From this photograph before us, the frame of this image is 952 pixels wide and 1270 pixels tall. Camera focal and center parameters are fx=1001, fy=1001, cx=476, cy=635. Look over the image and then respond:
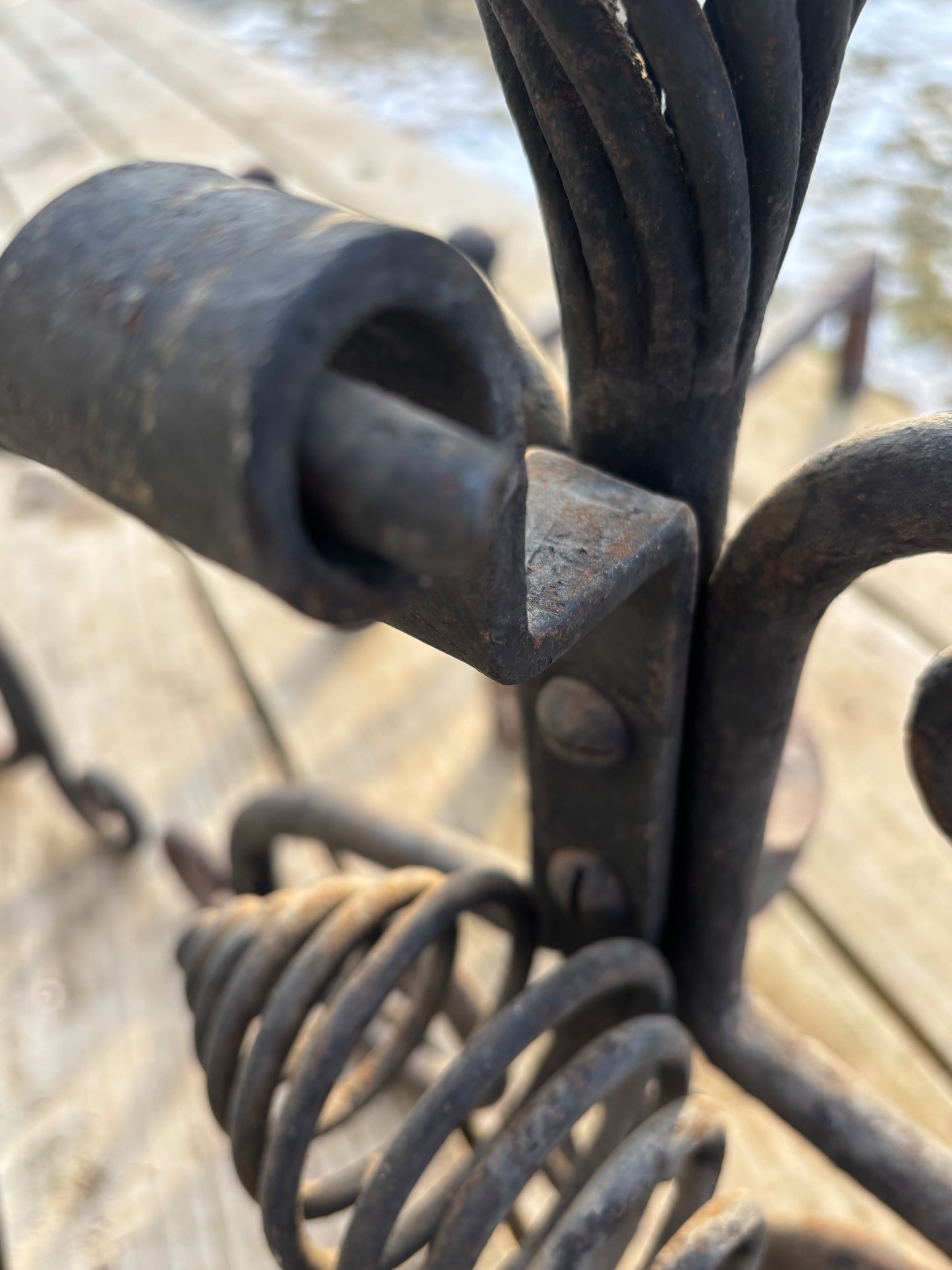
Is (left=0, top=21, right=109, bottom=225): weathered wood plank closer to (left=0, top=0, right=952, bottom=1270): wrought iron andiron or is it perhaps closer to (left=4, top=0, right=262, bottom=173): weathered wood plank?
(left=4, top=0, right=262, bottom=173): weathered wood plank

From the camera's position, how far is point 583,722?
14.0 inches

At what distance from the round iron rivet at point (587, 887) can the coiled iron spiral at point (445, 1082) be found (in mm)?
24

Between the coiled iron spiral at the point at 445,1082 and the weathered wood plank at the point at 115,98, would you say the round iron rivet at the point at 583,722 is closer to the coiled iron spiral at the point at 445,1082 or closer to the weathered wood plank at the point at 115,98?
the coiled iron spiral at the point at 445,1082

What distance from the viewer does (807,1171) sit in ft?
1.84

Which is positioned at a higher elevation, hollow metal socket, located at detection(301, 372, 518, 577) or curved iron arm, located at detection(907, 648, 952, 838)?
→ hollow metal socket, located at detection(301, 372, 518, 577)

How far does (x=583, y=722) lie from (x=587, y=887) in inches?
3.9

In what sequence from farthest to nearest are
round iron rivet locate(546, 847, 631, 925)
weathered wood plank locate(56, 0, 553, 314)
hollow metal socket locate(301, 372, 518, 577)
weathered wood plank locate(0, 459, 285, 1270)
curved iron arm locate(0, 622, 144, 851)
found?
1. weathered wood plank locate(56, 0, 553, 314)
2. curved iron arm locate(0, 622, 144, 851)
3. weathered wood plank locate(0, 459, 285, 1270)
4. round iron rivet locate(546, 847, 631, 925)
5. hollow metal socket locate(301, 372, 518, 577)

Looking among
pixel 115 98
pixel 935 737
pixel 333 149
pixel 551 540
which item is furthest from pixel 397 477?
pixel 115 98

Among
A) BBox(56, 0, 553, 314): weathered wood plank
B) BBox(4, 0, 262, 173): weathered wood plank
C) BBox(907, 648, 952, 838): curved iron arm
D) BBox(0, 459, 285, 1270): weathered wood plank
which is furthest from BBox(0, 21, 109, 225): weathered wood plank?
BBox(907, 648, 952, 838): curved iron arm

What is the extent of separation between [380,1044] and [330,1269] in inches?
4.5

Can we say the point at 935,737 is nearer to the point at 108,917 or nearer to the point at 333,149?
the point at 108,917

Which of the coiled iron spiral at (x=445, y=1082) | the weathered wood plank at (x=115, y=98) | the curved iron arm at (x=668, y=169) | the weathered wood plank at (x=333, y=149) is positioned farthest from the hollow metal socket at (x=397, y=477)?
the weathered wood plank at (x=115, y=98)

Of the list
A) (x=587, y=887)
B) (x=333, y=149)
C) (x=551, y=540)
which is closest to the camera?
(x=551, y=540)

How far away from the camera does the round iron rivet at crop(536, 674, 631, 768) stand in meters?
0.35
